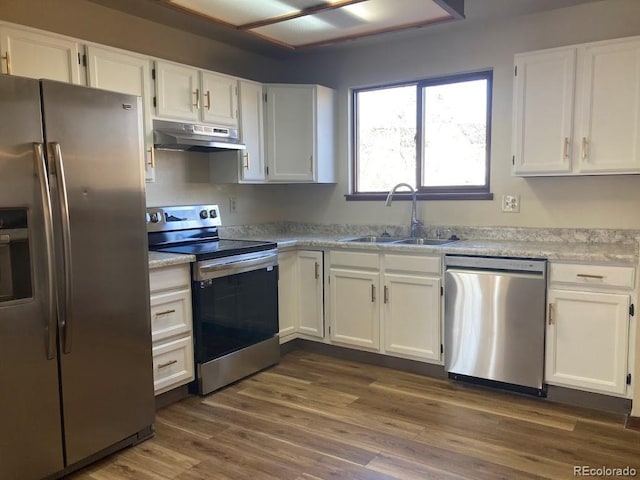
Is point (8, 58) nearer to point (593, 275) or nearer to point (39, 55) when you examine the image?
point (39, 55)

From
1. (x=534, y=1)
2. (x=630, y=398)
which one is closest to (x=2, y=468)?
(x=630, y=398)

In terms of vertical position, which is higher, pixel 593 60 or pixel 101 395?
pixel 593 60

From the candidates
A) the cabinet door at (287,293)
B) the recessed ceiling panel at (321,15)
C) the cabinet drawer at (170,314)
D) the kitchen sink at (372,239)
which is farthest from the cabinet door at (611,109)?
the cabinet drawer at (170,314)

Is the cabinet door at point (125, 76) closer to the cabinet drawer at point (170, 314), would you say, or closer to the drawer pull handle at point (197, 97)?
the drawer pull handle at point (197, 97)

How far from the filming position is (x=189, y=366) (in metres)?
2.98

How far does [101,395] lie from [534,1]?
3.32 metres

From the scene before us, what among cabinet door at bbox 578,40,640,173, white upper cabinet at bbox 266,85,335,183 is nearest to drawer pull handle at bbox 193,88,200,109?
white upper cabinet at bbox 266,85,335,183

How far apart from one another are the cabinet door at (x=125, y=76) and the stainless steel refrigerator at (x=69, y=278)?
63 cm

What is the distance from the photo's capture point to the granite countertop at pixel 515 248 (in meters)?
2.71

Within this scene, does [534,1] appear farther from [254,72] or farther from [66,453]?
[66,453]

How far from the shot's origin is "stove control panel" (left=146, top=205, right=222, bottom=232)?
3303 millimetres

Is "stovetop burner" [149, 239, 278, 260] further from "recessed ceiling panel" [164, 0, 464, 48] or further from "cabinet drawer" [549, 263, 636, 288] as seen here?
"cabinet drawer" [549, 263, 636, 288]

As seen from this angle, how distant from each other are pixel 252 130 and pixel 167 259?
1.47 metres

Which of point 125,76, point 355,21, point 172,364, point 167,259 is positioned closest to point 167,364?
point 172,364
